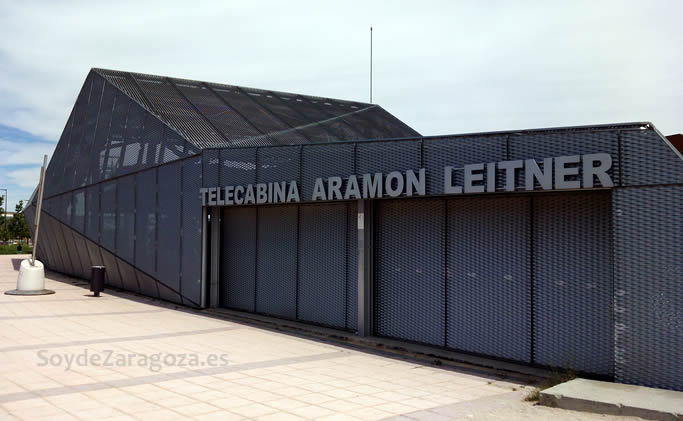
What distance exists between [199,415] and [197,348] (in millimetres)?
4318

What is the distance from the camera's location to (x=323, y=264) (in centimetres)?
1383

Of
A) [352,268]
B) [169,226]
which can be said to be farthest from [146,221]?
[352,268]

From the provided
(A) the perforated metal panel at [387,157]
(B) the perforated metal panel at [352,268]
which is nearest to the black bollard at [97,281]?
(B) the perforated metal panel at [352,268]

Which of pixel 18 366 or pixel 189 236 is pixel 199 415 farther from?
pixel 189 236

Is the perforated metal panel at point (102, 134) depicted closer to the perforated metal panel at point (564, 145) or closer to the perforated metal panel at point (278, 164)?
the perforated metal panel at point (278, 164)

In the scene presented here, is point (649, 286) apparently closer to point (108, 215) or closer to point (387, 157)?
point (387, 157)

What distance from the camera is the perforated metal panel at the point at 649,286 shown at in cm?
812

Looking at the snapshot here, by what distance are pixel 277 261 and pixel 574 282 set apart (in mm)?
7665

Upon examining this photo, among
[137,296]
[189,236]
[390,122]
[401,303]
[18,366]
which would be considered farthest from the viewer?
[390,122]

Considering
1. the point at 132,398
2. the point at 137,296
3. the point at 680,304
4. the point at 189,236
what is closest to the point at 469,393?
the point at 680,304

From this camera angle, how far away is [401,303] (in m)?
12.2

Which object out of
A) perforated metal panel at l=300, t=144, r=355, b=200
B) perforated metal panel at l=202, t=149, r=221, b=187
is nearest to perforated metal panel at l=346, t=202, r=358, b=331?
perforated metal panel at l=300, t=144, r=355, b=200

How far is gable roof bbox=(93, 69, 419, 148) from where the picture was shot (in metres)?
19.2

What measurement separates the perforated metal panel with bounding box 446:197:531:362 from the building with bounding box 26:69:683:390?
0.03m
